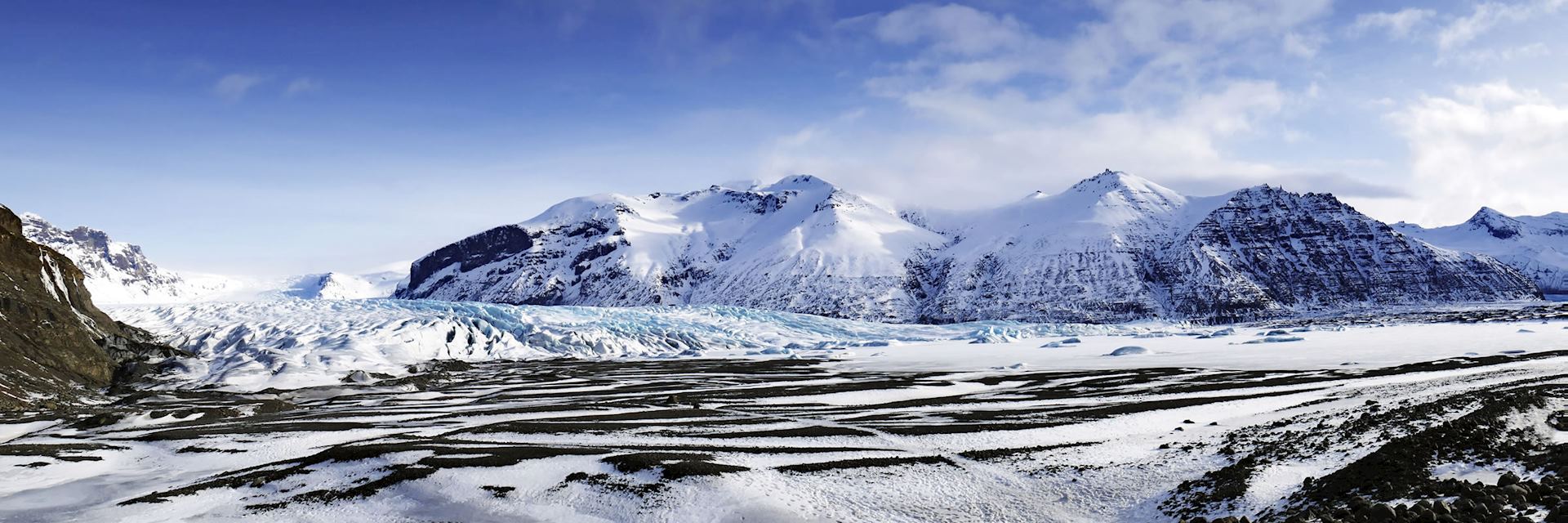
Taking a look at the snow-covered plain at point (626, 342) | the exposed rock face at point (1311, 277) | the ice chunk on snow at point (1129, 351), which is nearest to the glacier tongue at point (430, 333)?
the snow-covered plain at point (626, 342)

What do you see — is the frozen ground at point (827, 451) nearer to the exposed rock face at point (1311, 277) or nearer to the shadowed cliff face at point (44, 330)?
the shadowed cliff face at point (44, 330)

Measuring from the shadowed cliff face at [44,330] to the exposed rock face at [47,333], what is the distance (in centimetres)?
5

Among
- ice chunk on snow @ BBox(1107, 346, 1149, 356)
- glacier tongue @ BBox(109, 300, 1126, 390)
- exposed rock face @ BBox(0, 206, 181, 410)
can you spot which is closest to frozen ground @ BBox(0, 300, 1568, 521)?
exposed rock face @ BBox(0, 206, 181, 410)

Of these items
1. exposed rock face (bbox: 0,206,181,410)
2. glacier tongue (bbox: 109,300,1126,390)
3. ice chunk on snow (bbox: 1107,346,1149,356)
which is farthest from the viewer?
ice chunk on snow (bbox: 1107,346,1149,356)

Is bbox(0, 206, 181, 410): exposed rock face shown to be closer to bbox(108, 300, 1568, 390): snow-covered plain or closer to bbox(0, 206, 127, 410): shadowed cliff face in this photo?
bbox(0, 206, 127, 410): shadowed cliff face

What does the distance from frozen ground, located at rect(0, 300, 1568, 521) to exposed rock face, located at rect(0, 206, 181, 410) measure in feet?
13.6

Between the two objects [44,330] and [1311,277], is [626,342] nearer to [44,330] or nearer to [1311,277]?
[44,330]

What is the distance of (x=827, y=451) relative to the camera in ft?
68.1

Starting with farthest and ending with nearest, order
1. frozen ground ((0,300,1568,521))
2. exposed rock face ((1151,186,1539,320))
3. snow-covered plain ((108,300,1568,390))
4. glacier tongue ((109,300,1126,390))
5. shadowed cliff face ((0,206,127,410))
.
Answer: exposed rock face ((1151,186,1539,320)), glacier tongue ((109,300,1126,390)), snow-covered plain ((108,300,1568,390)), shadowed cliff face ((0,206,127,410)), frozen ground ((0,300,1568,521))

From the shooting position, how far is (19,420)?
3042 centimetres

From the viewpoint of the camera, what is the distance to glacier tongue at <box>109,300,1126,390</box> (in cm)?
5503

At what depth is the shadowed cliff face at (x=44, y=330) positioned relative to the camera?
37.5 metres

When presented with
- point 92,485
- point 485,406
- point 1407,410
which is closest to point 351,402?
point 485,406

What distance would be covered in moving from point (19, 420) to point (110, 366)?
2066cm
